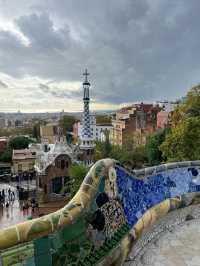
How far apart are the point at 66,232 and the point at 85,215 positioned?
524 millimetres

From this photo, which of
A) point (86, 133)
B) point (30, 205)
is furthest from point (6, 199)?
point (86, 133)

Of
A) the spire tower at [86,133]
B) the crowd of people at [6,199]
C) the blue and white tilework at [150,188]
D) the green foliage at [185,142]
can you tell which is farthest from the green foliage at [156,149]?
the blue and white tilework at [150,188]

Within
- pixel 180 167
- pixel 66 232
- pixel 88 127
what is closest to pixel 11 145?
pixel 88 127

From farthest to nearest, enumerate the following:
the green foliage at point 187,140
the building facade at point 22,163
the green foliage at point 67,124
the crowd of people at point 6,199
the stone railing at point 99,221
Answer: the green foliage at point 67,124
the building facade at point 22,163
the crowd of people at point 6,199
the green foliage at point 187,140
the stone railing at point 99,221

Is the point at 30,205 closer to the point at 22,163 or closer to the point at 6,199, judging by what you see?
the point at 6,199

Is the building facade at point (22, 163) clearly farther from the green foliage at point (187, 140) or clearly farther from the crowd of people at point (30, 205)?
the green foliage at point (187, 140)

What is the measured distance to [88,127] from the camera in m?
26.6

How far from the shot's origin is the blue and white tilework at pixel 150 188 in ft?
22.5

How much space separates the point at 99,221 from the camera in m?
5.78

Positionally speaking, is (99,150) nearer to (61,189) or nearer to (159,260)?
(61,189)

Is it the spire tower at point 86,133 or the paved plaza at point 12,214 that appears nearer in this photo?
the paved plaza at point 12,214

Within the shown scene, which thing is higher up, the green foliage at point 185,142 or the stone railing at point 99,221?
the green foliage at point 185,142

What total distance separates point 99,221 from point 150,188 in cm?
272

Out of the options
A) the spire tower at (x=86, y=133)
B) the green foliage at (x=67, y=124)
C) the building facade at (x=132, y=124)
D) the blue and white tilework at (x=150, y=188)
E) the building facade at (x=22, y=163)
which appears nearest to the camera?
the blue and white tilework at (x=150, y=188)
